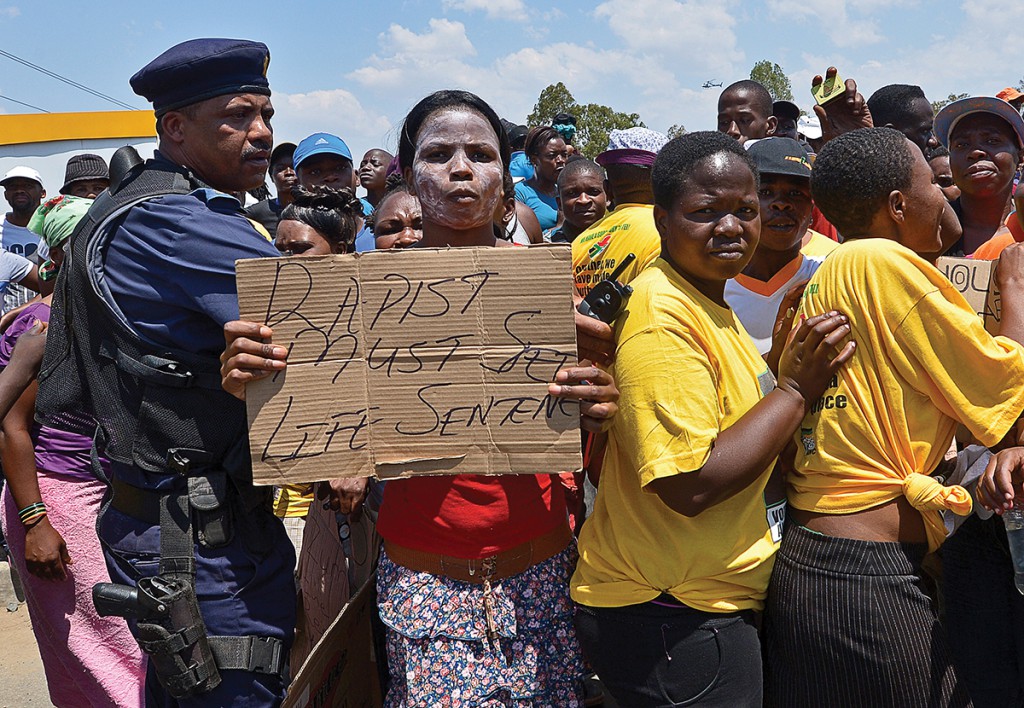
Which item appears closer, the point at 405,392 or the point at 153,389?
the point at 405,392

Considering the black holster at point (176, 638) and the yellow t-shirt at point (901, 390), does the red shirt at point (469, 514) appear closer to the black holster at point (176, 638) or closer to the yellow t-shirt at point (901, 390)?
the black holster at point (176, 638)

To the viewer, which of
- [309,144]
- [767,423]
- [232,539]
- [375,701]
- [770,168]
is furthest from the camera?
[309,144]

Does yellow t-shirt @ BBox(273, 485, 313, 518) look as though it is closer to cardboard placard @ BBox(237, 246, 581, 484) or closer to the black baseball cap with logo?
cardboard placard @ BBox(237, 246, 581, 484)

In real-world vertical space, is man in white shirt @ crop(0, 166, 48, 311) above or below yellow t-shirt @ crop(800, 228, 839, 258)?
below

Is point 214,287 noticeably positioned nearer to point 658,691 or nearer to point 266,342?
point 266,342

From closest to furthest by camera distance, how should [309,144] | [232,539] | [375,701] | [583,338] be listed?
[583,338] < [232,539] < [375,701] < [309,144]

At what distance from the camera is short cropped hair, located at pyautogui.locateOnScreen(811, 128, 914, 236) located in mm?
2258

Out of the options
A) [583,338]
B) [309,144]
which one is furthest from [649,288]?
[309,144]

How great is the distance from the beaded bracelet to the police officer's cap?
1803 mm

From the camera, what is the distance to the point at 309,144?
5820 millimetres

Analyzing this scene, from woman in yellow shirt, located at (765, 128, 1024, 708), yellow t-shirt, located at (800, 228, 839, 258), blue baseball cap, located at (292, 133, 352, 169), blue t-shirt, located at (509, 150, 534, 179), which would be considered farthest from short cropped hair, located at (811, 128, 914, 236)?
blue t-shirt, located at (509, 150, 534, 179)

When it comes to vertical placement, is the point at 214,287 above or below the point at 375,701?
above

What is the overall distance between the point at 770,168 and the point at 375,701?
96.1 inches

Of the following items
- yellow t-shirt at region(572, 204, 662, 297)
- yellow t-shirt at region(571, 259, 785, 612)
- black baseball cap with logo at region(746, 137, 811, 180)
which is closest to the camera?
yellow t-shirt at region(571, 259, 785, 612)
